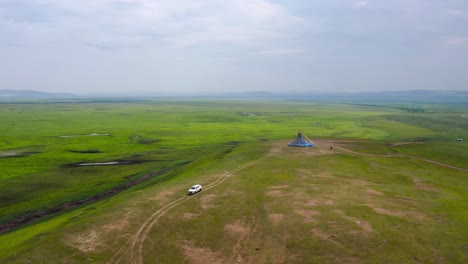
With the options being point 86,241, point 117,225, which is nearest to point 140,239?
point 117,225

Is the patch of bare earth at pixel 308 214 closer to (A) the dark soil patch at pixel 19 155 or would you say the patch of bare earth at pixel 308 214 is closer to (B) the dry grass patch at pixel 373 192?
(B) the dry grass patch at pixel 373 192

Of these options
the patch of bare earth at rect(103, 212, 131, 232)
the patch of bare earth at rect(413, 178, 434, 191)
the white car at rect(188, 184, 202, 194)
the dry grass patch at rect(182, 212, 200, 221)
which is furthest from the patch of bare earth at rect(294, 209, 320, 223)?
the patch of bare earth at rect(413, 178, 434, 191)

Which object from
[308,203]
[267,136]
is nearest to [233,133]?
[267,136]

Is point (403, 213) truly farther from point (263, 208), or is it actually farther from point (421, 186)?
point (421, 186)

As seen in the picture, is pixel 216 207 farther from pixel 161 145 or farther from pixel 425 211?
pixel 161 145

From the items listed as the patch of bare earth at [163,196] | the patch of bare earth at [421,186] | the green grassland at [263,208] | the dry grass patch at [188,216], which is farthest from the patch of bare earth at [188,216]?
the patch of bare earth at [421,186]

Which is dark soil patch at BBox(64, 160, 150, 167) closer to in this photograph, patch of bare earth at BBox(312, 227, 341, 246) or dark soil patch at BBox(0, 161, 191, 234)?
dark soil patch at BBox(0, 161, 191, 234)
